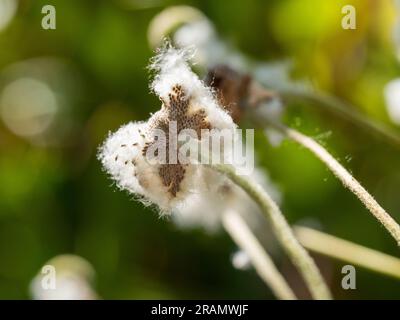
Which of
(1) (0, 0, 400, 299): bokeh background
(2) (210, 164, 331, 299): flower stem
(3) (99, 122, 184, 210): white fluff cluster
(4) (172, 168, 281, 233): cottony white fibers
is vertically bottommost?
(2) (210, 164, 331, 299): flower stem

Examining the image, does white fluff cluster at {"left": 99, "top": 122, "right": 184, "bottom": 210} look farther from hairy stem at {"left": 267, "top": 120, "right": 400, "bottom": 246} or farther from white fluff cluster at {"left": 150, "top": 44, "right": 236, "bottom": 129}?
hairy stem at {"left": 267, "top": 120, "right": 400, "bottom": 246}

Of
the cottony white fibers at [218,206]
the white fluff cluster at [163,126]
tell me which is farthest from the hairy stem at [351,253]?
the white fluff cluster at [163,126]

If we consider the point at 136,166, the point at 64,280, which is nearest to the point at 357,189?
the point at 136,166

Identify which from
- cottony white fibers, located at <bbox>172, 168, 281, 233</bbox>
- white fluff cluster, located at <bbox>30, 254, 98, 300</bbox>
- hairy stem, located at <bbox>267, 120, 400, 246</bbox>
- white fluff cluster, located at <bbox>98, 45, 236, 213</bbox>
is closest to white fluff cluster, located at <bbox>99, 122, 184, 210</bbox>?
white fluff cluster, located at <bbox>98, 45, 236, 213</bbox>

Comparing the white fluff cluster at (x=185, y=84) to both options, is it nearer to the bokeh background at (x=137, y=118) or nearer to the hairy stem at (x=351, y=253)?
the hairy stem at (x=351, y=253)

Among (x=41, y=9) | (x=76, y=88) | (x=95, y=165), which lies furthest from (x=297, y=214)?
(x=41, y=9)

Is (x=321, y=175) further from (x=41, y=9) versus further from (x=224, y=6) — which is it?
(x=41, y=9)

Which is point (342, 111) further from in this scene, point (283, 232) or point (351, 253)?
point (283, 232)

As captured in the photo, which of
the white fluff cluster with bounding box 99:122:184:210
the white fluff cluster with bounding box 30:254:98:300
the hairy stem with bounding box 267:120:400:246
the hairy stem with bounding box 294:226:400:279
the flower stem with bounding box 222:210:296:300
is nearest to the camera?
the hairy stem with bounding box 267:120:400:246
